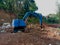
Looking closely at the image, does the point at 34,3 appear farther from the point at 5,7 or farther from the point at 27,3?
the point at 5,7

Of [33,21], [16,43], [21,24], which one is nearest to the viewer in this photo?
[16,43]

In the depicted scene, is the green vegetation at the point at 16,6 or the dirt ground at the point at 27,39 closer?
the dirt ground at the point at 27,39

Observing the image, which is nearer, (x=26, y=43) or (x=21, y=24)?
(x=26, y=43)

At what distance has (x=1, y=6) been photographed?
2662 cm

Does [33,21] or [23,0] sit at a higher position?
[23,0]

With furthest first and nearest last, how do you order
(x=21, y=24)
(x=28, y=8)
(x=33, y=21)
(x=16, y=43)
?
1. (x=28, y=8)
2. (x=33, y=21)
3. (x=21, y=24)
4. (x=16, y=43)

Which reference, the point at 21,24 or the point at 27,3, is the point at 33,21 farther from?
the point at 21,24

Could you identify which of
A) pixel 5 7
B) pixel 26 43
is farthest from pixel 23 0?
pixel 26 43

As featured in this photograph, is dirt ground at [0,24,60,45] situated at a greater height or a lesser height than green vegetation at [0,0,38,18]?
lesser

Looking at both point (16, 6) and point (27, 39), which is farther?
point (16, 6)

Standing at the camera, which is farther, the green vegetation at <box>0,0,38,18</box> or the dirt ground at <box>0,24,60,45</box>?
the green vegetation at <box>0,0,38,18</box>

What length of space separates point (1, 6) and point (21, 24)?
1320 centimetres

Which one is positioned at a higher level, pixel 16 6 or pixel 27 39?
pixel 16 6

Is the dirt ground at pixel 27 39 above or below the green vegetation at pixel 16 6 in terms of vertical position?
below
